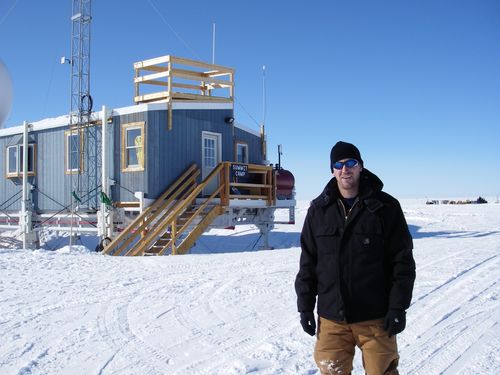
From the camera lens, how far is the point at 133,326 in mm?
5398

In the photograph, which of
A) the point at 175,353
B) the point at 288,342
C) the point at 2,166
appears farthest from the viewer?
the point at 2,166

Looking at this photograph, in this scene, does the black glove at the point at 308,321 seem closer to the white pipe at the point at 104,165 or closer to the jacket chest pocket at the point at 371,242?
the jacket chest pocket at the point at 371,242

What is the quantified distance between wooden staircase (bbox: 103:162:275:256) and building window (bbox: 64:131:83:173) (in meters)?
3.11

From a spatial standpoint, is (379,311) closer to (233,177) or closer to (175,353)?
(175,353)

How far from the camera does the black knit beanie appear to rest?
10.7 feet

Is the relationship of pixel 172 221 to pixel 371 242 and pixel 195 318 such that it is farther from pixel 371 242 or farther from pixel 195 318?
pixel 371 242

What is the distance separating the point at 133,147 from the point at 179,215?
2943mm

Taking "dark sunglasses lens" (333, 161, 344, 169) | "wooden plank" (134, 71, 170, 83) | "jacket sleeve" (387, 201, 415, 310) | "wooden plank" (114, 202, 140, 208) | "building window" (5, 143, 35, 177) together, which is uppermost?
"wooden plank" (134, 71, 170, 83)

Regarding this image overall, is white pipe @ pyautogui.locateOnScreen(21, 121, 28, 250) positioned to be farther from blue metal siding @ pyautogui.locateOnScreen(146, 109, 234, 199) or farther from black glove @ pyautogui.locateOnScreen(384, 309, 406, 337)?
black glove @ pyautogui.locateOnScreen(384, 309, 406, 337)

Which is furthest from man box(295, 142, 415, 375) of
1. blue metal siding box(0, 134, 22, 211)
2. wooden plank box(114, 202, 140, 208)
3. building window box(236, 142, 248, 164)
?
blue metal siding box(0, 134, 22, 211)

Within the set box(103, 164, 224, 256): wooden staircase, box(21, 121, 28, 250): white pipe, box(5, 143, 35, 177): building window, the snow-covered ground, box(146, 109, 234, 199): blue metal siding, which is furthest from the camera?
box(5, 143, 35, 177): building window

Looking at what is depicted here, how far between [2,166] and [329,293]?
17741 mm

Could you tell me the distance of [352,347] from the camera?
3205 millimetres

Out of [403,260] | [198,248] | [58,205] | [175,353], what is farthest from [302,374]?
[198,248]
